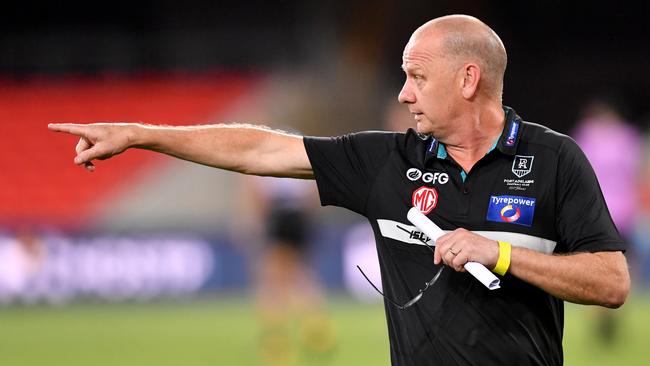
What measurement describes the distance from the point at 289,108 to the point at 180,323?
21.2 ft

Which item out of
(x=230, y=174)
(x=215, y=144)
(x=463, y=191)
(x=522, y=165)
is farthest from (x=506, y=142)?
(x=230, y=174)

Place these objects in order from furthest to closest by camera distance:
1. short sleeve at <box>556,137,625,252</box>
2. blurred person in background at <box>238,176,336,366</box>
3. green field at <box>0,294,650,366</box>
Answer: blurred person in background at <box>238,176,336,366</box>, green field at <box>0,294,650,366</box>, short sleeve at <box>556,137,625,252</box>

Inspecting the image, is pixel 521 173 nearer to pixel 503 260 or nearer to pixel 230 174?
pixel 503 260

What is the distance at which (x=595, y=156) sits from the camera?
37.3ft

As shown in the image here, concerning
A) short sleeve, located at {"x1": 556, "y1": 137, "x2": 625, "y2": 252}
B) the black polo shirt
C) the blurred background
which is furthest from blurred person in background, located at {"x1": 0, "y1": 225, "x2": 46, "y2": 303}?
short sleeve, located at {"x1": 556, "y1": 137, "x2": 625, "y2": 252}

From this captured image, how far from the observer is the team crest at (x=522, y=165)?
431 centimetres

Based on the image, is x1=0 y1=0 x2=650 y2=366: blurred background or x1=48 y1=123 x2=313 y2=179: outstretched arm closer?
x1=48 y1=123 x2=313 y2=179: outstretched arm

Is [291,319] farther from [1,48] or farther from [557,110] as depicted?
[1,48]

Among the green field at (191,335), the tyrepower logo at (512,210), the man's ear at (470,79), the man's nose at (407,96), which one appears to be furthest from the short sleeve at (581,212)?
the green field at (191,335)

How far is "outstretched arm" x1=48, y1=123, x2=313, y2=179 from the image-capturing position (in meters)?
4.36

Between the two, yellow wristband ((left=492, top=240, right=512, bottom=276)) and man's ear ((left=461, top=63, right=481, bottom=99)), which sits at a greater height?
man's ear ((left=461, top=63, right=481, bottom=99))

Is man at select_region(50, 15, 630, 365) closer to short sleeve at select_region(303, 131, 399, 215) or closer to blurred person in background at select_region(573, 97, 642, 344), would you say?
short sleeve at select_region(303, 131, 399, 215)

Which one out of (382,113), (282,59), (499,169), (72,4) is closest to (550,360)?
(499,169)

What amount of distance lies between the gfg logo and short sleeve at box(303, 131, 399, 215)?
14 centimetres
